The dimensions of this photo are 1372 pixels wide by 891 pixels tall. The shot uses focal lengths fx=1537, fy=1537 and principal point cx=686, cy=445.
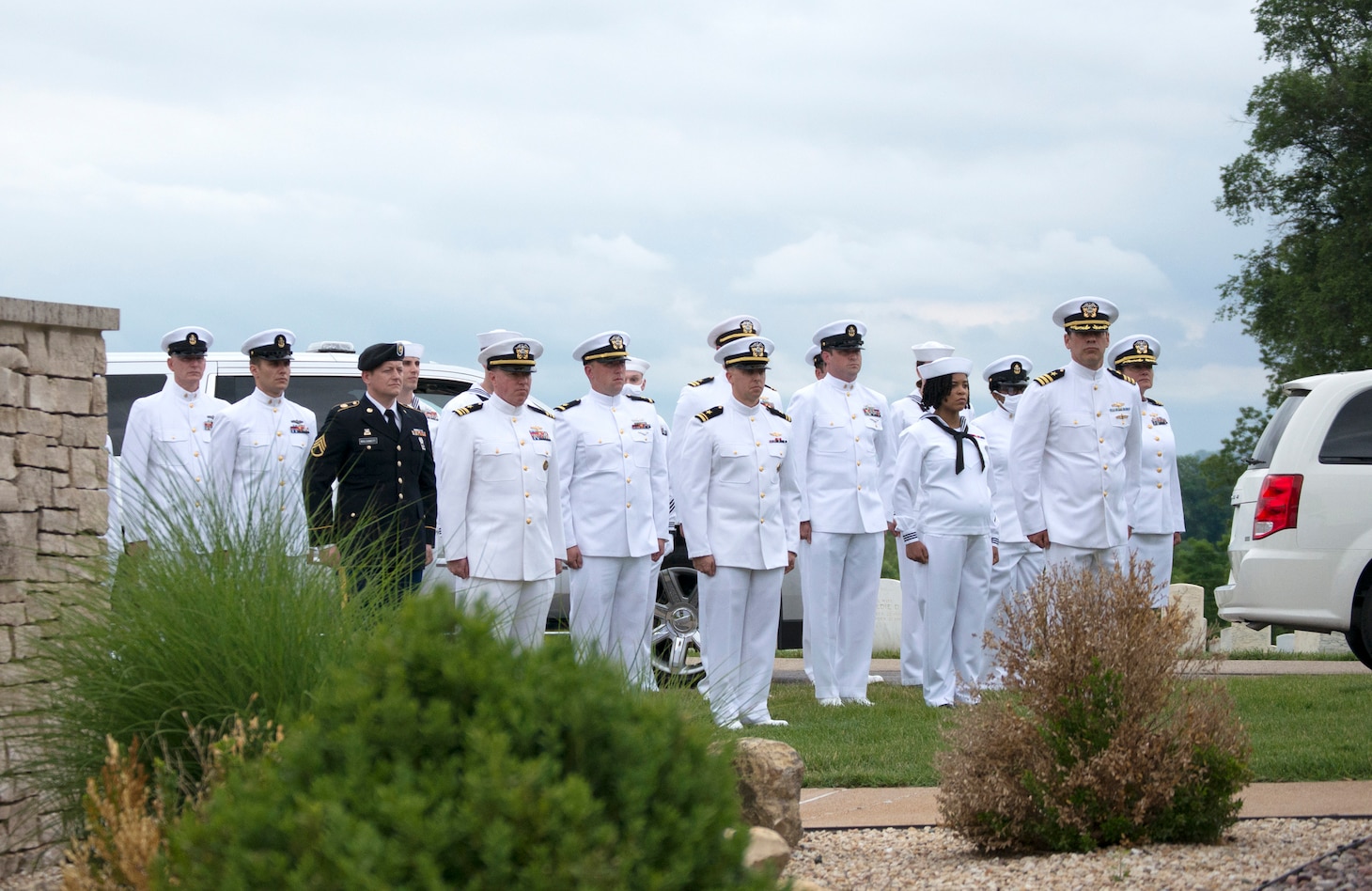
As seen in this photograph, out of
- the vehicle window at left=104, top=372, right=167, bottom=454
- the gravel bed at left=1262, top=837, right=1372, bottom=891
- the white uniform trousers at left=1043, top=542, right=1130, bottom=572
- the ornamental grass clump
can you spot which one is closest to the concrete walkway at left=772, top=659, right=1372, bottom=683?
the white uniform trousers at left=1043, top=542, right=1130, bottom=572

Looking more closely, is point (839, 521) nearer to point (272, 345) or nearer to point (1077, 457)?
point (1077, 457)

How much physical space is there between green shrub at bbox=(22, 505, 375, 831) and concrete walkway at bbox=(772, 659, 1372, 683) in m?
8.28

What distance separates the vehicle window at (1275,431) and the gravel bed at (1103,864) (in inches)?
178

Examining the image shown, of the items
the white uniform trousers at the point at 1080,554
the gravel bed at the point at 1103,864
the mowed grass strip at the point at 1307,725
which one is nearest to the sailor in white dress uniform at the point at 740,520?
the white uniform trousers at the point at 1080,554

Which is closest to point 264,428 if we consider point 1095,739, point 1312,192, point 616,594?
point 616,594

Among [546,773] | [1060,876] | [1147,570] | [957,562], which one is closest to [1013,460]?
[957,562]

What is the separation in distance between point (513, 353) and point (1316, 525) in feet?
16.4

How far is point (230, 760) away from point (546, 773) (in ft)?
4.55

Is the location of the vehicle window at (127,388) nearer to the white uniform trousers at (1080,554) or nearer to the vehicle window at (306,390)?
the vehicle window at (306,390)

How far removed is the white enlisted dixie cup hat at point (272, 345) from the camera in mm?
9438

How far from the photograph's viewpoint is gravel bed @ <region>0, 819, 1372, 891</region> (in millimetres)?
4746

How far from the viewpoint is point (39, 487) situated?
5.43 meters

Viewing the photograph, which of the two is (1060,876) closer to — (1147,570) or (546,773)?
(1147,570)

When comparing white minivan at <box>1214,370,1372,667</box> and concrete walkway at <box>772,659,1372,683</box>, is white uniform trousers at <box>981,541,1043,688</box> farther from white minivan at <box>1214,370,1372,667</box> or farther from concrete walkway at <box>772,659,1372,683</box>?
white minivan at <box>1214,370,1372,667</box>
